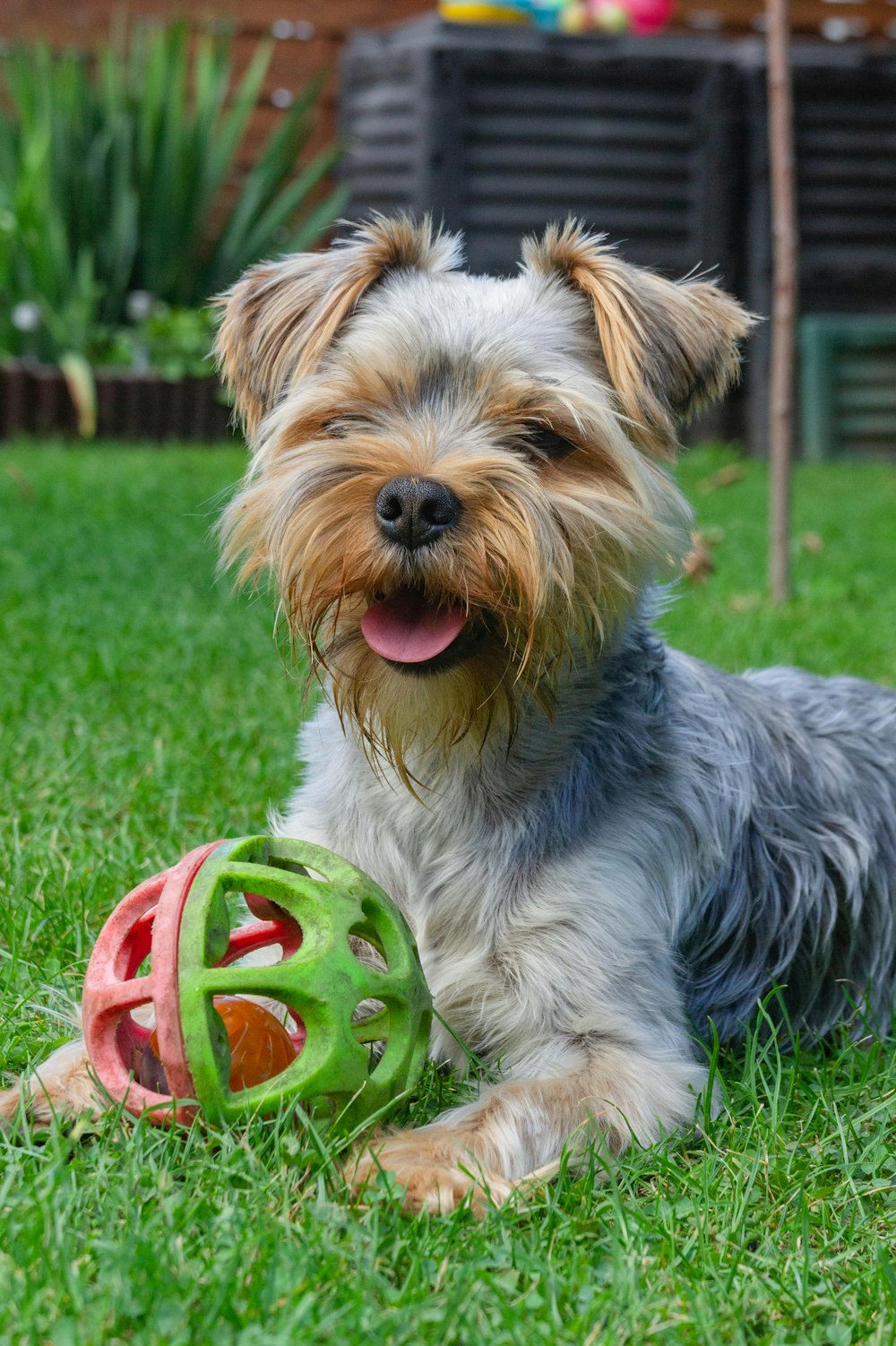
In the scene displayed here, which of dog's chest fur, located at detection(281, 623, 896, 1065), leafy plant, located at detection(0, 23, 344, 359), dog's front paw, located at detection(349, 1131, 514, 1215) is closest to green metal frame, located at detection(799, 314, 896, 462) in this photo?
leafy plant, located at detection(0, 23, 344, 359)

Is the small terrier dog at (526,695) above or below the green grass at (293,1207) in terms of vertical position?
above

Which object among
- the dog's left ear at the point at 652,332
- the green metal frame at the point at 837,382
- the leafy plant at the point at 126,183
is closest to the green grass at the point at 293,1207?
the dog's left ear at the point at 652,332

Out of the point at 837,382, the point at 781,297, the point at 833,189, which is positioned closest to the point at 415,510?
the point at 781,297

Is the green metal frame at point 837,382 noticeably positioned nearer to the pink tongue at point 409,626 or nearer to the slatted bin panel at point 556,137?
the slatted bin panel at point 556,137

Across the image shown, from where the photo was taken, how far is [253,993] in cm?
261

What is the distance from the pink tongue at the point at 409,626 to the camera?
3.06 meters

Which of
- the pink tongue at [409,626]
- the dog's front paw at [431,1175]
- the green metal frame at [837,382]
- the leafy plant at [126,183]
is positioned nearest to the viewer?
the dog's front paw at [431,1175]

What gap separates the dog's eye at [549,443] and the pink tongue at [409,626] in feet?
1.39

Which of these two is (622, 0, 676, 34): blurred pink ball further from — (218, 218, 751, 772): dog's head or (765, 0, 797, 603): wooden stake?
(218, 218, 751, 772): dog's head

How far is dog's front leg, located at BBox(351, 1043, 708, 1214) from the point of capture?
2.60 m

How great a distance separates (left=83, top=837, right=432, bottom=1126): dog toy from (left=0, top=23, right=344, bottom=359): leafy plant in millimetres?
10737

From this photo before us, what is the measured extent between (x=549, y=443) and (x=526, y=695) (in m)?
0.53

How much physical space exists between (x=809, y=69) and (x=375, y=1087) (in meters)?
13.4

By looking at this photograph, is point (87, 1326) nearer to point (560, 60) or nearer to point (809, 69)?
point (560, 60)
